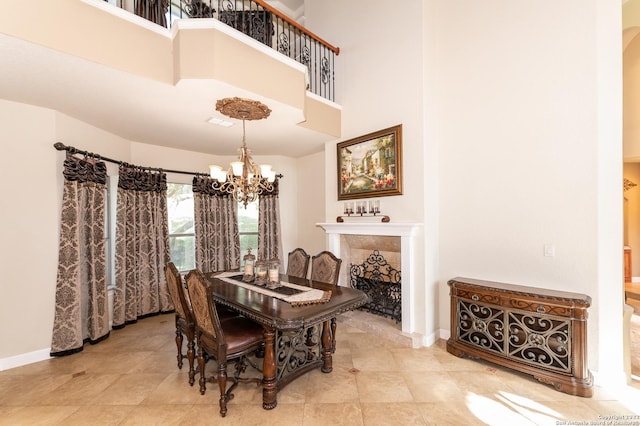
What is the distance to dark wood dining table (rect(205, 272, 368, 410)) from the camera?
2139 mm

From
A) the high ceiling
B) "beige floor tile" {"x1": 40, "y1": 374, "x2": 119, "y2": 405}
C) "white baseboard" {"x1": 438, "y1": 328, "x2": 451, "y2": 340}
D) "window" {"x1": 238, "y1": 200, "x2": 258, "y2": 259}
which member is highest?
the high ceiling

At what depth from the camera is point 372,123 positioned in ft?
12.7

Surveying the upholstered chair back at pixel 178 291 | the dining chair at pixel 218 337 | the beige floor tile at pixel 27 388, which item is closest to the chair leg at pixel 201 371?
the dining chair at pixel 218 337

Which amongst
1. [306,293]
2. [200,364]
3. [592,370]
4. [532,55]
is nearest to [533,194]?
[532,55]

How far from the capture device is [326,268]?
350cm

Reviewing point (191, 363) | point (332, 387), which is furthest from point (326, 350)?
point (191, 363)

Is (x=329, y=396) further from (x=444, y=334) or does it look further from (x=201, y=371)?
(x=444, y=334)

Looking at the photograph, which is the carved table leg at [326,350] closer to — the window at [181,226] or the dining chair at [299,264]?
the dining chair at [299,264]

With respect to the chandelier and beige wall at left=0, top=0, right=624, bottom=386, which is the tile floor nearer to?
beige wall at left=0, top=0, right=624, bottom=386

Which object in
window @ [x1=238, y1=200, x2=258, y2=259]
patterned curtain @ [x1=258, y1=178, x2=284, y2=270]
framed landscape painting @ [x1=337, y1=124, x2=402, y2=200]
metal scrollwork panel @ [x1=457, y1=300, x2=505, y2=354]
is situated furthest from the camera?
window @ [x1=238, y1=200, x2=258, y2=259]

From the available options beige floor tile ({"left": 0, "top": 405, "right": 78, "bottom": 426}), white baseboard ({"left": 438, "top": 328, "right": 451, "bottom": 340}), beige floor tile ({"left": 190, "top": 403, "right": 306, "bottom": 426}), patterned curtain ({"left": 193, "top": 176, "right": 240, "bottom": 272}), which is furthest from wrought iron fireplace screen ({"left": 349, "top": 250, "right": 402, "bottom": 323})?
beige floor tile ({"left": 0, "top": 405, "right": 78, "bottom": 426})

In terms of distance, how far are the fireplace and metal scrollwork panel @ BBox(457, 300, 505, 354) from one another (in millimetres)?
466

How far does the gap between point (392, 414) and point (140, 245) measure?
392 centimetres

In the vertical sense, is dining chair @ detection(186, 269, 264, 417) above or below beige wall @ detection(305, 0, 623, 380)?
below
